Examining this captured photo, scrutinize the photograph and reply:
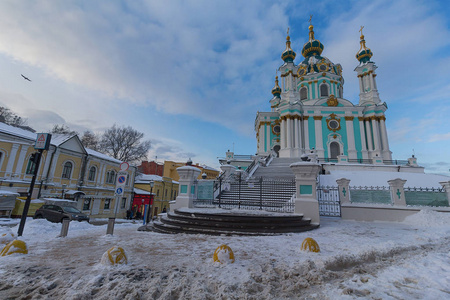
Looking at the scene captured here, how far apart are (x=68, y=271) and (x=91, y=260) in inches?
21.6

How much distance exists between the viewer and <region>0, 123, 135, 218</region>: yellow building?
16500mm

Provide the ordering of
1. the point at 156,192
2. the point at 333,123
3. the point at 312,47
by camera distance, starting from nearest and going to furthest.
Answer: the point at 156,192, the point at 333,123, the point at 312,47

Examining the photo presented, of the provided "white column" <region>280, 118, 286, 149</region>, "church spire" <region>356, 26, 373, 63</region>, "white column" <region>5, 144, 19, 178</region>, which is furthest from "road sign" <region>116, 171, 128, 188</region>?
"church spire" <region>356, 26, 373, 63</region>

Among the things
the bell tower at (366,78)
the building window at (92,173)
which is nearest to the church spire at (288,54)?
the bell tower at (366,78)

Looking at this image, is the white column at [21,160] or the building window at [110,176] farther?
the building window at [110,176]

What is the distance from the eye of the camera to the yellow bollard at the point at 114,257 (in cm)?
349

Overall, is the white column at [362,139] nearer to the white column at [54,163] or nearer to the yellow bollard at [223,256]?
the yellow bollard at [223,256]

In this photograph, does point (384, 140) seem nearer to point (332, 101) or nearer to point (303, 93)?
point (332, 101)

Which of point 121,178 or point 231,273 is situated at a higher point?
point 121,178

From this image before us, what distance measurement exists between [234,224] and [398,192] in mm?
8306

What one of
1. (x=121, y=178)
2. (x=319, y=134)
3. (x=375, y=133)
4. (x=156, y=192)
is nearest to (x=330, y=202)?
(x=121, y=178)

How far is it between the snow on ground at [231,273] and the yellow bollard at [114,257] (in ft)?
0.33

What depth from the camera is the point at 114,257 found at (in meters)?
3.52

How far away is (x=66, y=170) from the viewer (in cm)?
2055
